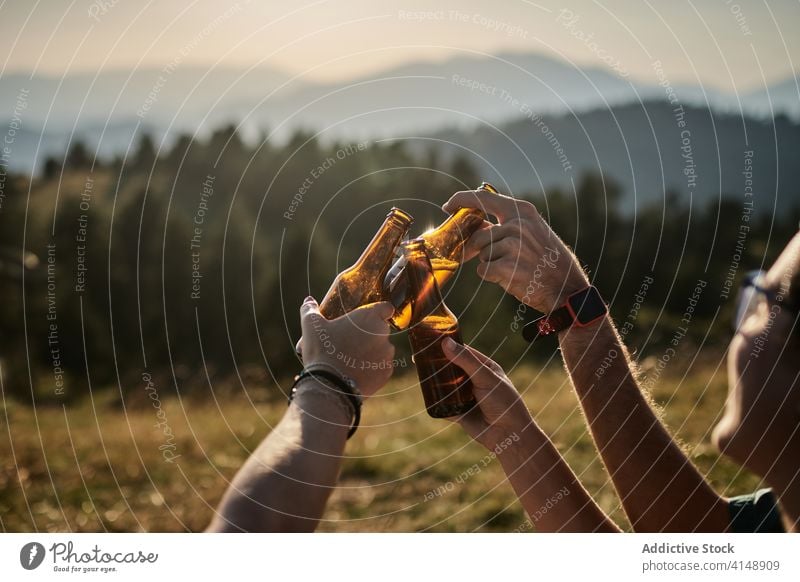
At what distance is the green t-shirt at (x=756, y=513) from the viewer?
2055mm

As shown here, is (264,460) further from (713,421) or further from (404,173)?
(404,173)

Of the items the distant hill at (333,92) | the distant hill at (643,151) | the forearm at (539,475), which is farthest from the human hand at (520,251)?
the distant hill at (643,151)

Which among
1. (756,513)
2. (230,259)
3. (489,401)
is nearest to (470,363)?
(489,401)

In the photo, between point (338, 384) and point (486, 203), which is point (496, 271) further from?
point (338, 384)

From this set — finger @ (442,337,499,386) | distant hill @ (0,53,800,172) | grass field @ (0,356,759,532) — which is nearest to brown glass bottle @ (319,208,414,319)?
finger @ (442,337,499,386)

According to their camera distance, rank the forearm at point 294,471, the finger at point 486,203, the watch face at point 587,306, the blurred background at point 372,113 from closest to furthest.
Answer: the forearm at point 294,471, the finger at point 486,203, the watch face at point 587,306, the blurred background at point 372,113

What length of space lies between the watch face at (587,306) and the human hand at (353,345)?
60 centimetres

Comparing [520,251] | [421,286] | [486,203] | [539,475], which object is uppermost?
[486,203]

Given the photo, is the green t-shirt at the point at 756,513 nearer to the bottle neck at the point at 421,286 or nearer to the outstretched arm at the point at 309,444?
the bottle neck at the point at 421,286

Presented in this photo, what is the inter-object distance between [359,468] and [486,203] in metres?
2.90

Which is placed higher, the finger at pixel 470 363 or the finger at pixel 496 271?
the finger at pixel 496 271

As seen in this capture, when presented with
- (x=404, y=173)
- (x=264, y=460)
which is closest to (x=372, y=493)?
(x=264, y=460)

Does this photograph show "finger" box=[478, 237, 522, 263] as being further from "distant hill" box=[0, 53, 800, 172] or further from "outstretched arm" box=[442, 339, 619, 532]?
"distant hill" box=[0, 53, 800, 172]

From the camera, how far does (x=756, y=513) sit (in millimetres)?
2105
